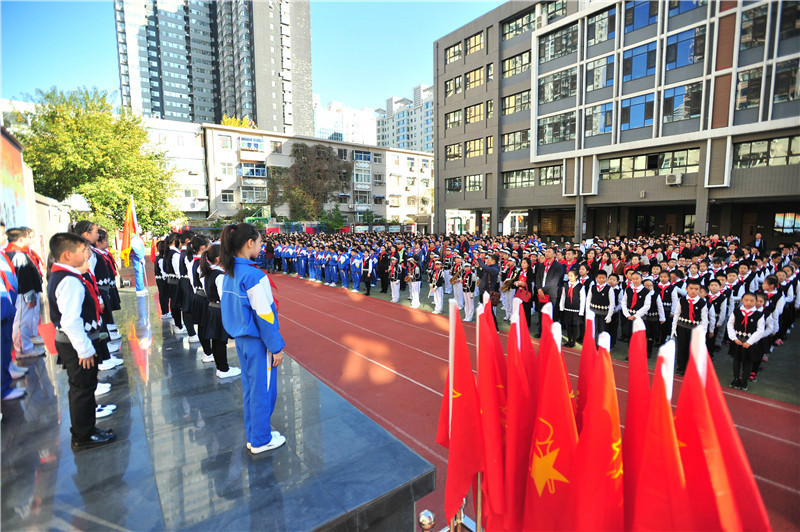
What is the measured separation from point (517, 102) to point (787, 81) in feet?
54.1

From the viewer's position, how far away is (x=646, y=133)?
2317 centimetres

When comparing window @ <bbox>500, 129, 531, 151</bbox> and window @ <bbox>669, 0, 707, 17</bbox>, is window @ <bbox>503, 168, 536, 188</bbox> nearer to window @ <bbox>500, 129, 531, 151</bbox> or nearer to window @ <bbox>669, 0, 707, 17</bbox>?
window @ <bbox>500, 129, 531, 151</bbox>

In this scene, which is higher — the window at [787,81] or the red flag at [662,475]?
the window at [787,81]

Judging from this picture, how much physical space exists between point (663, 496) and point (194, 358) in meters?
6.67

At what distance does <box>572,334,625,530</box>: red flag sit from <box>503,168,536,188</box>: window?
101 feet

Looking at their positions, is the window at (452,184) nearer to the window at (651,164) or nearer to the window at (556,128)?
the window at (556,128)

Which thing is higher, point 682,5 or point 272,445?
point 682,5

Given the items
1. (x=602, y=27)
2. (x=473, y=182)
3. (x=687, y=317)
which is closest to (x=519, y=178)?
(x=473, y=182)

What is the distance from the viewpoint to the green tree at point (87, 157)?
16453mm

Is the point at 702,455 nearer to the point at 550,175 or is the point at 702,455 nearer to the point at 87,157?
the point at 87,157

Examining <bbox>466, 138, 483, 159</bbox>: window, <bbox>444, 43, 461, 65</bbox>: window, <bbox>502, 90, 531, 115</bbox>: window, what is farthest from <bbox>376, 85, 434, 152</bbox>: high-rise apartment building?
<bbox>502, 90, 531, 115</bbox>: window

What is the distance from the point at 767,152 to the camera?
63.3 feet

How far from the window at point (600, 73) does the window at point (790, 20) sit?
7.90m

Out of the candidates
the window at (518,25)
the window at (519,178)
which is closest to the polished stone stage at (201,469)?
the window at (519,178)
